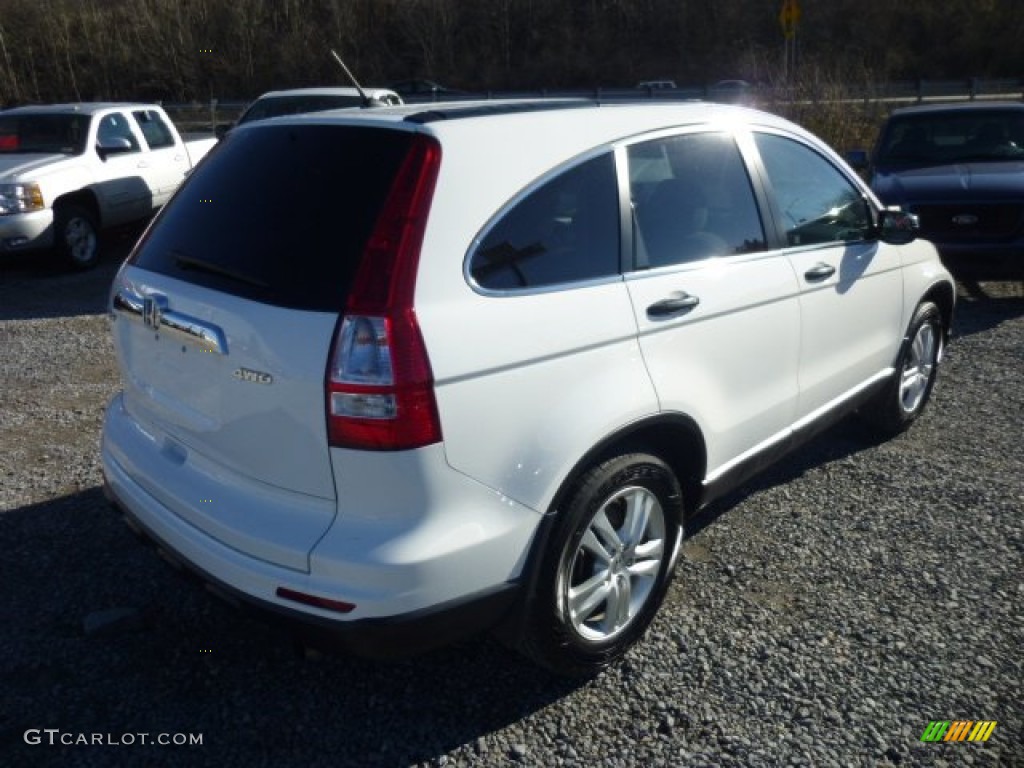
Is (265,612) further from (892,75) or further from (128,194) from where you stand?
(892,75)

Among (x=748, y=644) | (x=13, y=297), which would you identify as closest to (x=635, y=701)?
(x=748, y=644)

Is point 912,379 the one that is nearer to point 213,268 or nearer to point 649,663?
point 649,663

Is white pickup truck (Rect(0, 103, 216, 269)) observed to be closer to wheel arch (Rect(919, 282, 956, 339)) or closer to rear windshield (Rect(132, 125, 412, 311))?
rear windshield (Rect(132, 125, 412, 311))

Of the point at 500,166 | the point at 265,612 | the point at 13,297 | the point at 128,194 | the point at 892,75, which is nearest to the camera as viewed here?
the point at 265,612

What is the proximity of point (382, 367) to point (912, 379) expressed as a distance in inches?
151

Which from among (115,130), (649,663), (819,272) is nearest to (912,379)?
(819,272)

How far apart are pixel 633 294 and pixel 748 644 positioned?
134 centimetres

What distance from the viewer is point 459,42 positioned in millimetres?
48344

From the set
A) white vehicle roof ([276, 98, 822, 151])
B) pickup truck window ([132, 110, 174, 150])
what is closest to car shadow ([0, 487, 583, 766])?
white vehicle roof ([276, 98, 822, 151])

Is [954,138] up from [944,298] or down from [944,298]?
up

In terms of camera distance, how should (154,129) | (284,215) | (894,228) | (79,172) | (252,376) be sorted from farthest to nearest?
(154,129) → (79,172) → (894,228) → (284,215) → (252,376)

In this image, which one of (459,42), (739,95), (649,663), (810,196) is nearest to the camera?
(649,663)

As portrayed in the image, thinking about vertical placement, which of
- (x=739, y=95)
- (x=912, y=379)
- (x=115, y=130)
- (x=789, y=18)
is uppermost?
(x=789, y=18)

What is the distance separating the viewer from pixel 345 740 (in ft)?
9.34
